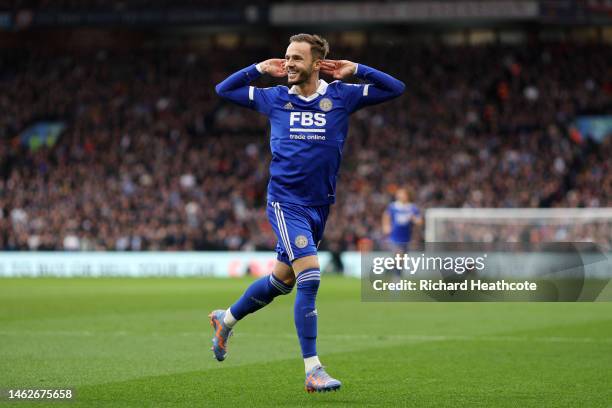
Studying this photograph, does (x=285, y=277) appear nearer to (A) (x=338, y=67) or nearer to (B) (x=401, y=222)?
(A) (x=338, y=67)

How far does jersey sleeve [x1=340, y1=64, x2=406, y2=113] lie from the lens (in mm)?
7898

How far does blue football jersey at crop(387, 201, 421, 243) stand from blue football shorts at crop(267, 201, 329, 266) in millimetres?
13565

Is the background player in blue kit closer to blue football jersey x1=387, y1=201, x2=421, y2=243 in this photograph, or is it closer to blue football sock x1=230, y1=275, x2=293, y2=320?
blue football jersey x1=387, y1=201, x2=421, y2=243

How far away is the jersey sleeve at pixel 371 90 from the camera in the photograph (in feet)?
25.9

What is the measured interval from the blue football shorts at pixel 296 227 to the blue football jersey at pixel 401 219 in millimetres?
13565

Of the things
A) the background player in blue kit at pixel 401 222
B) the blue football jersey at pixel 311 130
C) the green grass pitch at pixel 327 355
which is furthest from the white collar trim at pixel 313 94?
the background player in blue kit at pixel 401 222

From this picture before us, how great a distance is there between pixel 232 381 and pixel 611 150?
29.0 metres

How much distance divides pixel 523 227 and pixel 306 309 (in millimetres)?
20852

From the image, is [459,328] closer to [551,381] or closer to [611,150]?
[551,381]

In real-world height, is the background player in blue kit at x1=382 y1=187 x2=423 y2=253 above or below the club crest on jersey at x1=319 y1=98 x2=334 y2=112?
below

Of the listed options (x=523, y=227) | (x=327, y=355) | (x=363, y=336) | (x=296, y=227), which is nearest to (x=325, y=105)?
(x=296, y=227)

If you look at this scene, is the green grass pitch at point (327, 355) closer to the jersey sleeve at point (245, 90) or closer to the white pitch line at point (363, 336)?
the white pitch line at point (363, 336)

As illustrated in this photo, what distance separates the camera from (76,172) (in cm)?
3766

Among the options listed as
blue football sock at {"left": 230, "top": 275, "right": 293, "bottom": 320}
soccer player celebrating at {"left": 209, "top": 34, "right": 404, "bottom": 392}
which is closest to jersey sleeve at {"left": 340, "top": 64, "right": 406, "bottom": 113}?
soccer player celebrating at {"left": 209, "top": 34, "right": 404, "bottom": 392}
